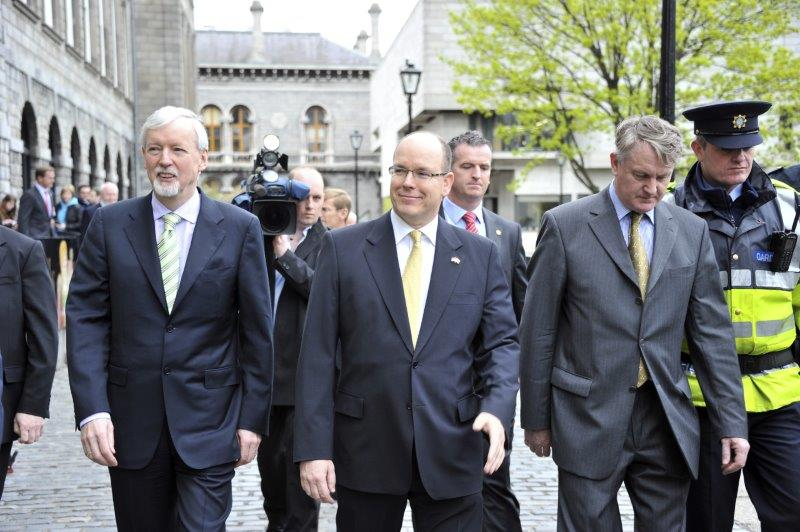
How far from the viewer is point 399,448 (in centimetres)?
363

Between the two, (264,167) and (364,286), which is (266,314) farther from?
(264,167)

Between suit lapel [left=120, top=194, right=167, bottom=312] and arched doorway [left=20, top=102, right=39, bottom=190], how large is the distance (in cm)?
1861

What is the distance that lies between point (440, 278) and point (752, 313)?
1.48 m

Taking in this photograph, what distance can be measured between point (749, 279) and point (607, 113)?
20605mm

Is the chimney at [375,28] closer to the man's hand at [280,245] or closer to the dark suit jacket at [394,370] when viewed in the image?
the man's hand at [280,245]

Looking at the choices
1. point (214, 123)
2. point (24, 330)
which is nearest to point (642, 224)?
point (24, 330)

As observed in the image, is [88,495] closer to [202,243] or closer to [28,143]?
[202,243]

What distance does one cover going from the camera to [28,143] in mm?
21641

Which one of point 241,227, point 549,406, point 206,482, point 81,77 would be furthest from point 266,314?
point 81,77

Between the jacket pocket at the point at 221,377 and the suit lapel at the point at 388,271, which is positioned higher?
the suit lapel at the point at 388,271

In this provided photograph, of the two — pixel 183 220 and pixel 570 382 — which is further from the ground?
pixel 183 220

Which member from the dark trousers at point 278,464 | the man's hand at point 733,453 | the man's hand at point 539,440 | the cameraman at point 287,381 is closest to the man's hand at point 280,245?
the cameraman at point 287,381

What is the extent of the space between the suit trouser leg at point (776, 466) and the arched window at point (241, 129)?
72044 mm

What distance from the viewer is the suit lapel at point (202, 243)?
3881 mm
